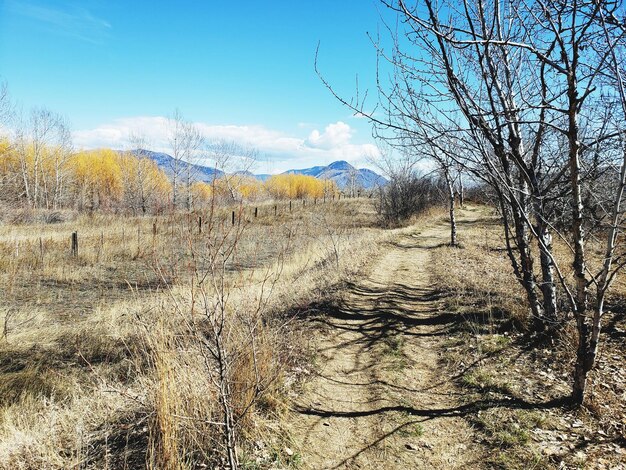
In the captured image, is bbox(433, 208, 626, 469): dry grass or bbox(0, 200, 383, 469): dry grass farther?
bbox(433, 208, 626, 469): dry grass

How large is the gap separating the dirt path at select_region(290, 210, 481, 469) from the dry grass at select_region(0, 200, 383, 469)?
16.8 inches

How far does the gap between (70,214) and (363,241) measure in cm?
2614

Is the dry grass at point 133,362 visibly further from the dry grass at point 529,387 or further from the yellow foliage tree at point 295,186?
the yellow foliage tree at point 295,186

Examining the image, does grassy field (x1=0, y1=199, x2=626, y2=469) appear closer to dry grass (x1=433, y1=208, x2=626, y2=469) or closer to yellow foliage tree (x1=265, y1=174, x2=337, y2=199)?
dry grass (x1=433, y1=208, x2=626, y2=469)

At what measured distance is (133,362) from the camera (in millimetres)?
4781

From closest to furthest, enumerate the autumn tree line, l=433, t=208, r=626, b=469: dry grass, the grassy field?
the grassy field, l=433, t=208, r=626, b=469: dry grass, the autumn tree line

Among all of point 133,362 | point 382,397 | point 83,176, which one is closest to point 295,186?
point 83,176

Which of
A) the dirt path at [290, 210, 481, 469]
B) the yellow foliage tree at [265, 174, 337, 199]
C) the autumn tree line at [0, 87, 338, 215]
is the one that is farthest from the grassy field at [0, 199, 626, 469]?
the yellow foliage tree at [265, 174, 337, 199]

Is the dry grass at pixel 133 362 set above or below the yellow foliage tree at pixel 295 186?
below

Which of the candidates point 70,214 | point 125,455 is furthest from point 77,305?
point 70,214

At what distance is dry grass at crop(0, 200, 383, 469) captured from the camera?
2.83 meters

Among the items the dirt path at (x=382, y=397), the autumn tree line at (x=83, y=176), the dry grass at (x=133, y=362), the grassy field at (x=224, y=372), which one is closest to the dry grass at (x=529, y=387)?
the grassy field at (x=224, y=372)

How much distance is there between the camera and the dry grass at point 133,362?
2834 mm

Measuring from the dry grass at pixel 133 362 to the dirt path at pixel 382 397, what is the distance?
0.43m
